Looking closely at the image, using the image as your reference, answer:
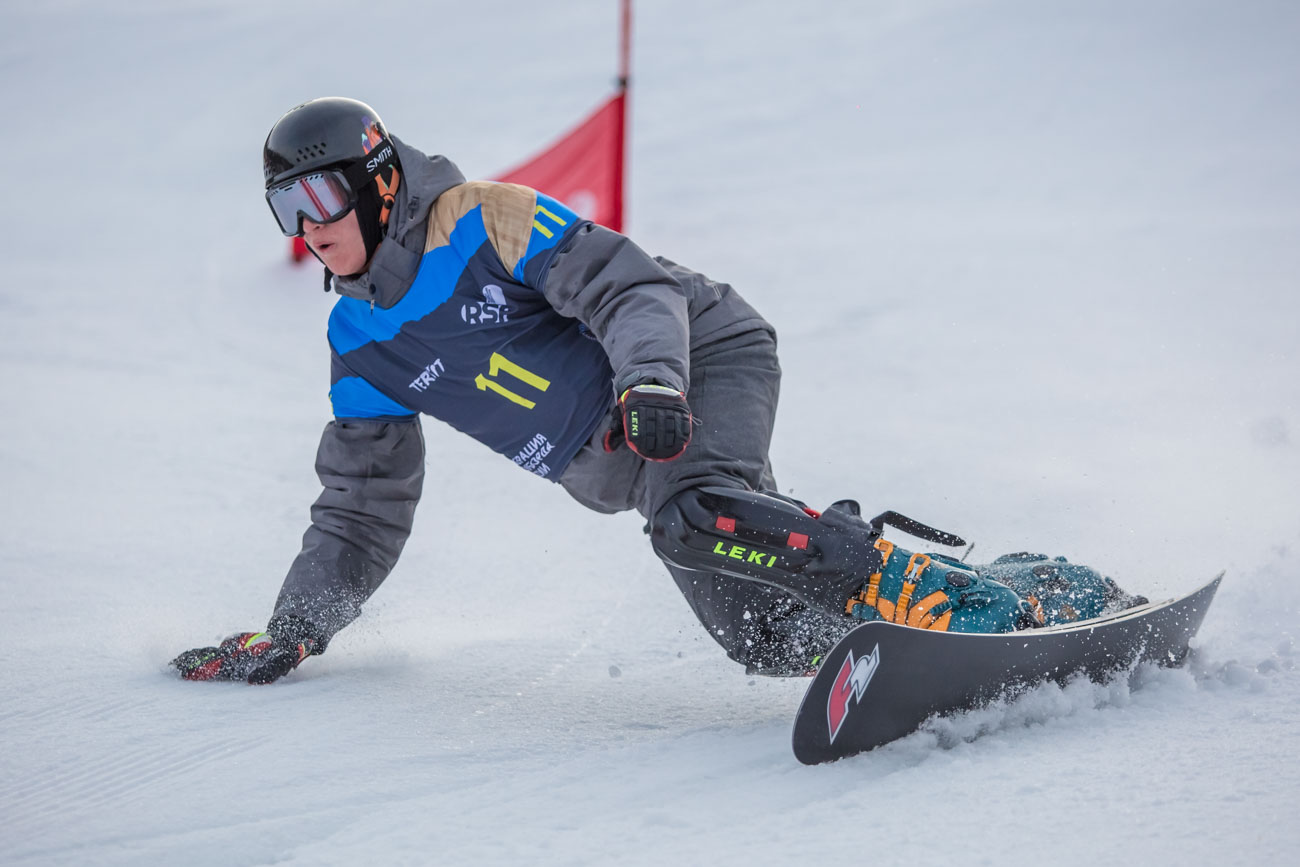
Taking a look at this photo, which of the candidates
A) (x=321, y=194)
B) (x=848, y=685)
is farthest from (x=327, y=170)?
(x=848, y=685)

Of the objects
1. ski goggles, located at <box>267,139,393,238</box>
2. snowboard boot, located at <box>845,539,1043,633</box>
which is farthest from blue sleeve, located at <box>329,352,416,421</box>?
snowboard boot, located at <box>845,539,1043,633</box>

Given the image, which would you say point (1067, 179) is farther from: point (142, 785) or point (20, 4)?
point (20, 4)

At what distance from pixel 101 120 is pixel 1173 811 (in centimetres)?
1873

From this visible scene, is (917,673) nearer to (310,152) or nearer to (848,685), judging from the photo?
(848,685)

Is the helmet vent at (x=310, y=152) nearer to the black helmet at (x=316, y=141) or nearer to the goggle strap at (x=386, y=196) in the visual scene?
the black helmet at (x=316, y=141)

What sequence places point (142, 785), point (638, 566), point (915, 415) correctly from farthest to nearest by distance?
point (915, 415) → point (638, 566) → point (142, 785)

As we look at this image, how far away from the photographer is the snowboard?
2.21 m

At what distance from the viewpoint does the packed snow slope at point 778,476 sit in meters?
2.07

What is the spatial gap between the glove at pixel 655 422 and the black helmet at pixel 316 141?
1.01 m

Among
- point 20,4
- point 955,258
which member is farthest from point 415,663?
point 20,4

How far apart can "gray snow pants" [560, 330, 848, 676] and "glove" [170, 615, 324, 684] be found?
0.77 m

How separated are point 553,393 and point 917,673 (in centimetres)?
105

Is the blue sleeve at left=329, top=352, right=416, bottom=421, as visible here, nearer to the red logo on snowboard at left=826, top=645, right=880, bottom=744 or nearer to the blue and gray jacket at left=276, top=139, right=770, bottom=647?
the blue and gray jacket at left=276, top=139, right=770, bottom=647

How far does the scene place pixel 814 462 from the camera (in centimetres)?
519
